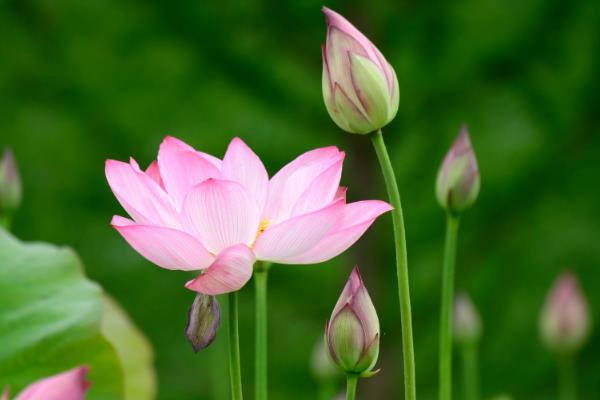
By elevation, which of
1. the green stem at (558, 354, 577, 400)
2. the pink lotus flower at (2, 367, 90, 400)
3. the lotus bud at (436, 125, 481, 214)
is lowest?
the green stem at (558, 354, 577, 400)

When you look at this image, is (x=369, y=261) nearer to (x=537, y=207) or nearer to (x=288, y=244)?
(x=537, y=207)

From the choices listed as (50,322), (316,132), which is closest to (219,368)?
(316,132)

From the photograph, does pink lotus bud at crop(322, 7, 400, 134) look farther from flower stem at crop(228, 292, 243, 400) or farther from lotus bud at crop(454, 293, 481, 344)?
lotus bud at crop(454, 293, 481, 344)

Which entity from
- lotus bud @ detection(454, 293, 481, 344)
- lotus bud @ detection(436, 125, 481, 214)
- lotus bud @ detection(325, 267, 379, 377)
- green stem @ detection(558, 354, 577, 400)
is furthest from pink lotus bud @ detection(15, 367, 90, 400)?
green stem @ detection(558, 354, 577, 400)

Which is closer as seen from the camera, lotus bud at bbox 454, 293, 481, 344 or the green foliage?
Result: the green foliage

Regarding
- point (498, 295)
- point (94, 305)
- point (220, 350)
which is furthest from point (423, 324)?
point (94, 305)

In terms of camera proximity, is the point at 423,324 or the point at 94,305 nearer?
the point at 94,305
